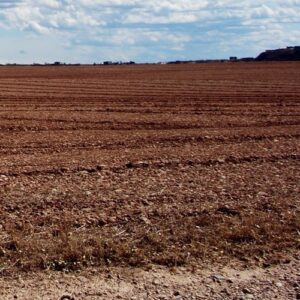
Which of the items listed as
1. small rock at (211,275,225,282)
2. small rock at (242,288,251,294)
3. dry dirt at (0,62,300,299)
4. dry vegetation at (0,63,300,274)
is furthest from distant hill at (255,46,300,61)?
small rock at (242,288,251,294)

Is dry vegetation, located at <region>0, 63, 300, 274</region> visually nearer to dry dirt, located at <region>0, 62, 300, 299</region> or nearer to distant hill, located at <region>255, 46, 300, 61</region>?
dry dirt, located at <region>0, 62, 300, 299</region>

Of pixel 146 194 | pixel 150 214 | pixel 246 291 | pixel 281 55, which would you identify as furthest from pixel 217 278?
pixel 281 55

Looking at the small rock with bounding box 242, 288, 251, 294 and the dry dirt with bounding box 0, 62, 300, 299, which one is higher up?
the dry dirt with bounding box 0, 62, 300, 299

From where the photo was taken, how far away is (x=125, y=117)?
1947 cm

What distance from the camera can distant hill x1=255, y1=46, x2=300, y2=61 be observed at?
134 metres

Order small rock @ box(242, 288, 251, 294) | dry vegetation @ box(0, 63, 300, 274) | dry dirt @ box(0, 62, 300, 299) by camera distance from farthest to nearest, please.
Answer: dry vegetation @ box(0, 63, 300, 274)
dry dirt @ box(0, 62, 300, 299)
small rock @ box(242, 288, 251, 294)

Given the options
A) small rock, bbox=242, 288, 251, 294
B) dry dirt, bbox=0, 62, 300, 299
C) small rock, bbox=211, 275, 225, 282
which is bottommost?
small rock, bbox=242, 288, 251, 294

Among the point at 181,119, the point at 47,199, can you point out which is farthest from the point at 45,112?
the point at 47,199

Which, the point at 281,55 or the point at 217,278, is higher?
the point at 217,278

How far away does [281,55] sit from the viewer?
140 meters

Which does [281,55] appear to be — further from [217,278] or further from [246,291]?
[246,291]

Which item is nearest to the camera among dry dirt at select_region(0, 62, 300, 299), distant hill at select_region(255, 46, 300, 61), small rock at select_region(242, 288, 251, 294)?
small rock at select_region(242, 288, 251, 294)

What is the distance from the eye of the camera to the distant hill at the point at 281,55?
13425 cm

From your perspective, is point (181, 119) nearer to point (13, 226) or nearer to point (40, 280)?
point (13, 226)
